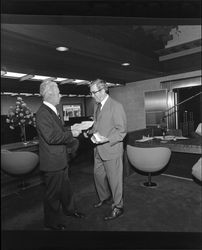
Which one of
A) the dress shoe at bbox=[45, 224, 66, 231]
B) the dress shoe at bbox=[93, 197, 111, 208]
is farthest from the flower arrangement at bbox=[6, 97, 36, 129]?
the dress shoe at bbox=[93, 197, 111, 208]

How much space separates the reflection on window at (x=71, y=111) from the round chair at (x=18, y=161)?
40cm

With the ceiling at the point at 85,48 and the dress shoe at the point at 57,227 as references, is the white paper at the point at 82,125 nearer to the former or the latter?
the ceiling at the point at 85,48

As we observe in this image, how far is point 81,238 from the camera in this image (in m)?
1.40

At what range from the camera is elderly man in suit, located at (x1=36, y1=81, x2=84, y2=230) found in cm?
146

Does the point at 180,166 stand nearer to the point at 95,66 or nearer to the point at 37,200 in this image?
the point at 95,66

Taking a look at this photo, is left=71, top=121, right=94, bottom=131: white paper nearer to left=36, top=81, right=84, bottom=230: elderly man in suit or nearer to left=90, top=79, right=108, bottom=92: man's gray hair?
Result: left=36, top=81, right=84, bottom=230: elderly man in suit

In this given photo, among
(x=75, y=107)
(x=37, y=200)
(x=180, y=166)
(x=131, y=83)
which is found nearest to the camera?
(x=37, y=200)

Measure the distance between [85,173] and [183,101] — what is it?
3.93ft

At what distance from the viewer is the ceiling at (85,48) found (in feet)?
4.47

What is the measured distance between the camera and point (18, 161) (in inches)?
55.5

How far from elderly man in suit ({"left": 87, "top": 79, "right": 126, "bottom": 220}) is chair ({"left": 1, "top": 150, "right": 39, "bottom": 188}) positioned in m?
0.51

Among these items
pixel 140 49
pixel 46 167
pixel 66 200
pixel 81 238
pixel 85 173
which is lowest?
pixel 81 238

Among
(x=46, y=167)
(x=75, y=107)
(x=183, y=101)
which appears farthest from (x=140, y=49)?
(x=46, y=167)

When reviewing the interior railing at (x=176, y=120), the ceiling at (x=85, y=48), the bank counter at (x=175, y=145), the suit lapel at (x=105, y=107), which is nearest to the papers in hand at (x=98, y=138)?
the suit lapel at (x=105, y=107)
